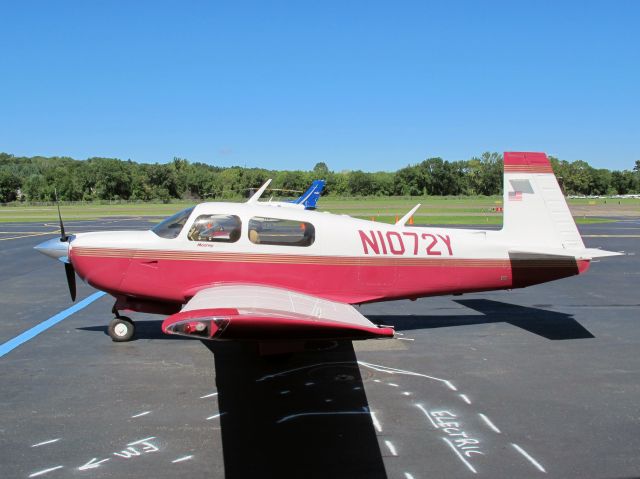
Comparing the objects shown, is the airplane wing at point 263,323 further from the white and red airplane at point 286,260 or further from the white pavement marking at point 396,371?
the white pavement marking at point 396,371

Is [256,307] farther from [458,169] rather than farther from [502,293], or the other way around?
[458,169]

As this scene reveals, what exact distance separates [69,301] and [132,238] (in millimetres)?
4546

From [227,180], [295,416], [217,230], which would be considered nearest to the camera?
[295,416]

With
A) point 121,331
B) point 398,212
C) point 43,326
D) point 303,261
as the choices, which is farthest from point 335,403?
point 398,212

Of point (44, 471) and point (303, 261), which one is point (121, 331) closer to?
point (303, 261)

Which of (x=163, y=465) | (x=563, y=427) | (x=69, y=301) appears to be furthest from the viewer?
(x=69, y=301)

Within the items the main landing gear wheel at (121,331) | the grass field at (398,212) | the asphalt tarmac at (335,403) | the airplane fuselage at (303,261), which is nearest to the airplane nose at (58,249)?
the airplane fuselage at (303,261)

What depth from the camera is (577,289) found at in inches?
481

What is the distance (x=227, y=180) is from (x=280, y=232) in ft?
364

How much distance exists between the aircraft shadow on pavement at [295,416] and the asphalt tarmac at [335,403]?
19 millimetres

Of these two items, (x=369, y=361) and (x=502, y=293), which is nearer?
(x=369, y=361)

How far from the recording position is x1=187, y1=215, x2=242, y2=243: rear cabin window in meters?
7.00

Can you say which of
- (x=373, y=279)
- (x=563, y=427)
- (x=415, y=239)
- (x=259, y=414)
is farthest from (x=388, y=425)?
(x=415, y=239)

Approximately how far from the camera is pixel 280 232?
722 centimetres
